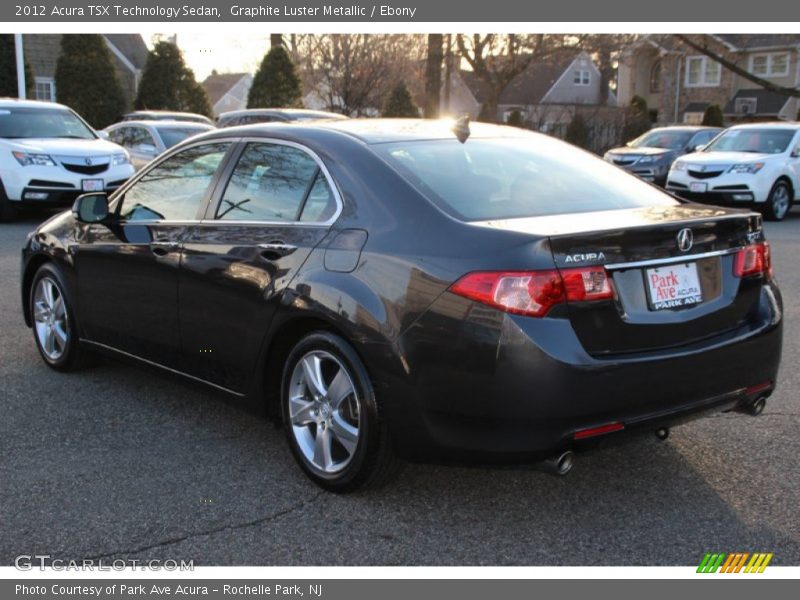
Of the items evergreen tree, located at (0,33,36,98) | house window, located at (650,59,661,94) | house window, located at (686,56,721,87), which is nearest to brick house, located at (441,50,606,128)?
house window, located at (650,59,661,94)

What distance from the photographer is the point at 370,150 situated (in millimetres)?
4234

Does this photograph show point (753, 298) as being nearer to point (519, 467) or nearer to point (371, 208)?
point (519, 467)

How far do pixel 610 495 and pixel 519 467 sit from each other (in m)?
0.71

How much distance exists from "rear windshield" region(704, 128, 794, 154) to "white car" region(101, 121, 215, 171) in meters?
9.29

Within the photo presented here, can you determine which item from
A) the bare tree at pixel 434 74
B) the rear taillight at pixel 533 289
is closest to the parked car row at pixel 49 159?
the rear taillight at pixel 533 289

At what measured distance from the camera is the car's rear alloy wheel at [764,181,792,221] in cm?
1567

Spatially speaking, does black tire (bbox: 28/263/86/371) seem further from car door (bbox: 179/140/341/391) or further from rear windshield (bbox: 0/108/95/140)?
rear windshield (bbox: 0/108/95/140)

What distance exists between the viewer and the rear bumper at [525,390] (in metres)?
3.43

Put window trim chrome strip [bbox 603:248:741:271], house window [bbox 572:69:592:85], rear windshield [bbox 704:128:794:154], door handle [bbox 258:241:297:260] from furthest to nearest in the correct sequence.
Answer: house window [bbox 572:69:592:85], rear windshield [bbox 704:128:794:154], door handle [bbox 258:241:297:260], window trim chrome strip [bbox 603:248:741:271]

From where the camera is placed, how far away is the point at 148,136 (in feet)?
56.4

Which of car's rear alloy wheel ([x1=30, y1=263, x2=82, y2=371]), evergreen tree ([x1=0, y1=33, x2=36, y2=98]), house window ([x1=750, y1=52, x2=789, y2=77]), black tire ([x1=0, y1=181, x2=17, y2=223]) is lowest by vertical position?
black tire ([x1=0, y1=181, x2=17, y2=223])

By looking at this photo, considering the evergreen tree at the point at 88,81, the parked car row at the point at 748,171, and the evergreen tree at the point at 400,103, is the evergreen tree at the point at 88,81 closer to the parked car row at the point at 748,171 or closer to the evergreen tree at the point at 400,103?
the evergreen tree at the point at 400,103

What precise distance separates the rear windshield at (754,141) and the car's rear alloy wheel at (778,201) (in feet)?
2.20

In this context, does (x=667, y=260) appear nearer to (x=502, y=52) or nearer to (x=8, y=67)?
(x=8, y=67)
